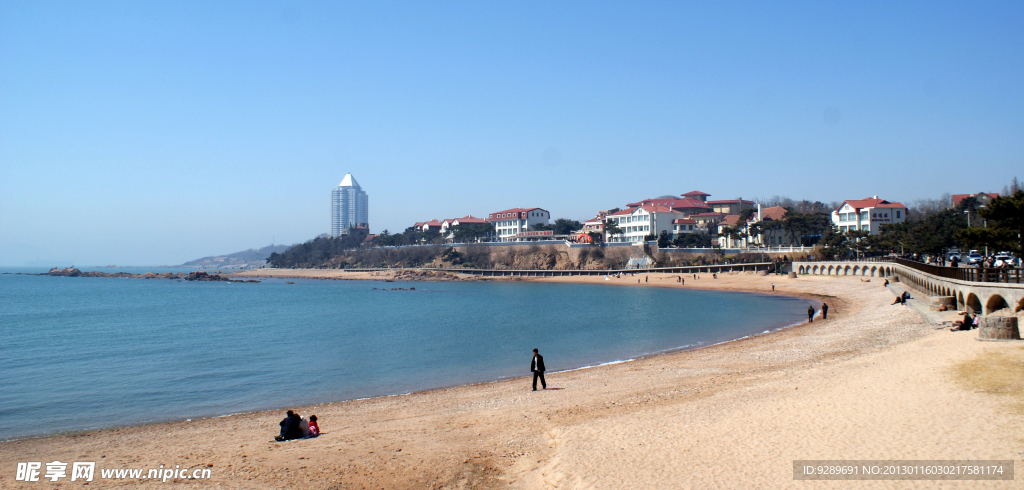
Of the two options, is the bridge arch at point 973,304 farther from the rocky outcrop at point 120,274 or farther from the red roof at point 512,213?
the rocky outcrop at point 120,274

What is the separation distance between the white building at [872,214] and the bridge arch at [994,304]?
6962 cm

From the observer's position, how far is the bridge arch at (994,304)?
69.3ft

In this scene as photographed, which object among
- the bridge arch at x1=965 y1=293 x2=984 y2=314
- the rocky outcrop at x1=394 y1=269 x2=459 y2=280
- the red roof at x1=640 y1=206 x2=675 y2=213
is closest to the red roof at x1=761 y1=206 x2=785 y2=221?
the red roof at x1=640 y1=206 x2=675 y2=213

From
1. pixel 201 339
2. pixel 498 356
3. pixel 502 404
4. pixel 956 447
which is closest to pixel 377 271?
pixel 201 339

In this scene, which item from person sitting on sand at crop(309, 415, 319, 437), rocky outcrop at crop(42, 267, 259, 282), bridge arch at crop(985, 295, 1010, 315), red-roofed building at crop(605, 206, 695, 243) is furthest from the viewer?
rocky outcrop at crop(42, 267, 259, 282)

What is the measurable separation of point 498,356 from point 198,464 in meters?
15.3

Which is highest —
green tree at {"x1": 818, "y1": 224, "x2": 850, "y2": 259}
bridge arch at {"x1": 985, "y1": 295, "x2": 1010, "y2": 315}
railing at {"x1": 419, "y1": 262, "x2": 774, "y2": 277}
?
green tree at {"x1": 818, "y1": 224, "x2": 850, "y2": 259}

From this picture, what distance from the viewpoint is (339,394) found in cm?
1767

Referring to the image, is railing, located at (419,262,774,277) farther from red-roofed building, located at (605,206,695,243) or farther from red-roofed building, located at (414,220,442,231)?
red-roofed building, located at (414,220,442,231)

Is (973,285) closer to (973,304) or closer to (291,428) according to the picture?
(973,304)

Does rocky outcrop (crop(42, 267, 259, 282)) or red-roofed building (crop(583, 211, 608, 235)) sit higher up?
red-roofed building (crop(583, 211, 608, 235))

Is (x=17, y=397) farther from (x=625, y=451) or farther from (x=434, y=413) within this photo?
(x=625, y=451)

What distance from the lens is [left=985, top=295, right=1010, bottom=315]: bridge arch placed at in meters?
21.1

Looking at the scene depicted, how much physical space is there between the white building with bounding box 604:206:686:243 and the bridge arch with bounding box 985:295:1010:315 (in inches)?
3345
